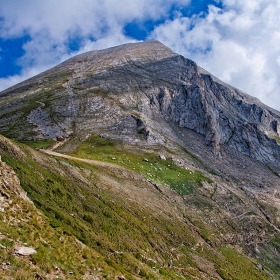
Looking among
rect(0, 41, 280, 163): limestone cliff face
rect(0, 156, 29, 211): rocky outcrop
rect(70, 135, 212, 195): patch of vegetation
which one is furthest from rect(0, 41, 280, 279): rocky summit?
rect(0, 156, 29, 211): rocky outcrop

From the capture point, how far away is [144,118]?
133 meters

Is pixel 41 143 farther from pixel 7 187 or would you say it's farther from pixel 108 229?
pixel 7 187

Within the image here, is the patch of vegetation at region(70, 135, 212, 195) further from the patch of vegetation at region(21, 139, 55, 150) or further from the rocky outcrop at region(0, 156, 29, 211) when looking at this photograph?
the rocky outcrop at region(0, 156, 29, 211)

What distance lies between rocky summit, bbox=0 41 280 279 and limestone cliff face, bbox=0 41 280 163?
2.25ft

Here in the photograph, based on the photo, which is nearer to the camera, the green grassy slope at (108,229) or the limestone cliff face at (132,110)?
the green grassy slope at (108,229)

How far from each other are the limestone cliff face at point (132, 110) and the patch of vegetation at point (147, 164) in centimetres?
1099

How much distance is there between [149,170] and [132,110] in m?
59.3

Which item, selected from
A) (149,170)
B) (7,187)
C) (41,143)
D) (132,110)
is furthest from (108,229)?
(132,110)

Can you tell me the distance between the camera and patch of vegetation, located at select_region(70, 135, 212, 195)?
79938 millimetres

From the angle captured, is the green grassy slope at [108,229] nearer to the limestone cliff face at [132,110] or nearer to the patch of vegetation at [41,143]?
the patch of vegetation at [41,143]

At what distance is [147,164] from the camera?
91.3 metres

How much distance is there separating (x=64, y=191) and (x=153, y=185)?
35.7 m

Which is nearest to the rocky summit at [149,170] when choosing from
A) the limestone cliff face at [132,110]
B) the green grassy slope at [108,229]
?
the green grassy slope at [108,229]

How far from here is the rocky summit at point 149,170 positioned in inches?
1475
